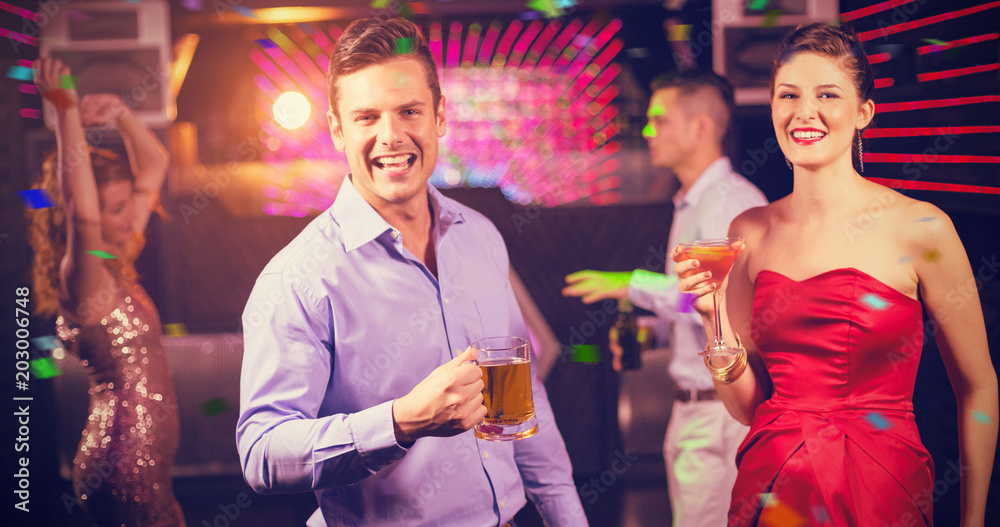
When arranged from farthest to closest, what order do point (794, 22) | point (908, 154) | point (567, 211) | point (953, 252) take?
1. point (567, 211)
2. point (794, 22)
3. point (908, 154)
4. point (953, 252)

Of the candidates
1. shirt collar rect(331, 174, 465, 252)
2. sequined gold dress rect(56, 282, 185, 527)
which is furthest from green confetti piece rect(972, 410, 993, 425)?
sequined gold dress rect(56, 282, 185, 527)

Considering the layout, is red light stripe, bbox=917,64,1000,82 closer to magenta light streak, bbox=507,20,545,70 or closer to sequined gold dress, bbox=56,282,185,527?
magenta light streak, bbox=507,20,545,70

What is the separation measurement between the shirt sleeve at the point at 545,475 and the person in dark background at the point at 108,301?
3.77 feet

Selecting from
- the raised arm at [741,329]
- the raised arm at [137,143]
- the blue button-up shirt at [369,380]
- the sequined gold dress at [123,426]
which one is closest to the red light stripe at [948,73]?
the raised arm at [741,329]

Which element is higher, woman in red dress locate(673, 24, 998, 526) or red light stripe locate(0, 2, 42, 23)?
red light stripe locate(0, 2, 42, 23)

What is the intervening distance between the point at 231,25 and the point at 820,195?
312 cm

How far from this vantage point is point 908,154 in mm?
2066

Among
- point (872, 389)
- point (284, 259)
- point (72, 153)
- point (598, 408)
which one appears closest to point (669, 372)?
point (598, 408)

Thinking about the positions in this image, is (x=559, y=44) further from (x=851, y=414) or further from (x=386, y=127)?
(x=851, y=414)

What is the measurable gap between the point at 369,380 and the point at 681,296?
3.42 feet

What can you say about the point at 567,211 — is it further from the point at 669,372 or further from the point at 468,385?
the point at 468,385

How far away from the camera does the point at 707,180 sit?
224 cm

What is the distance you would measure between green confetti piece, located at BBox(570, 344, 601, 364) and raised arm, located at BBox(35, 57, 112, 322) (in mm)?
1559

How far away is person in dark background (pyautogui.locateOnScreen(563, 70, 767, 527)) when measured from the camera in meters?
2.15
